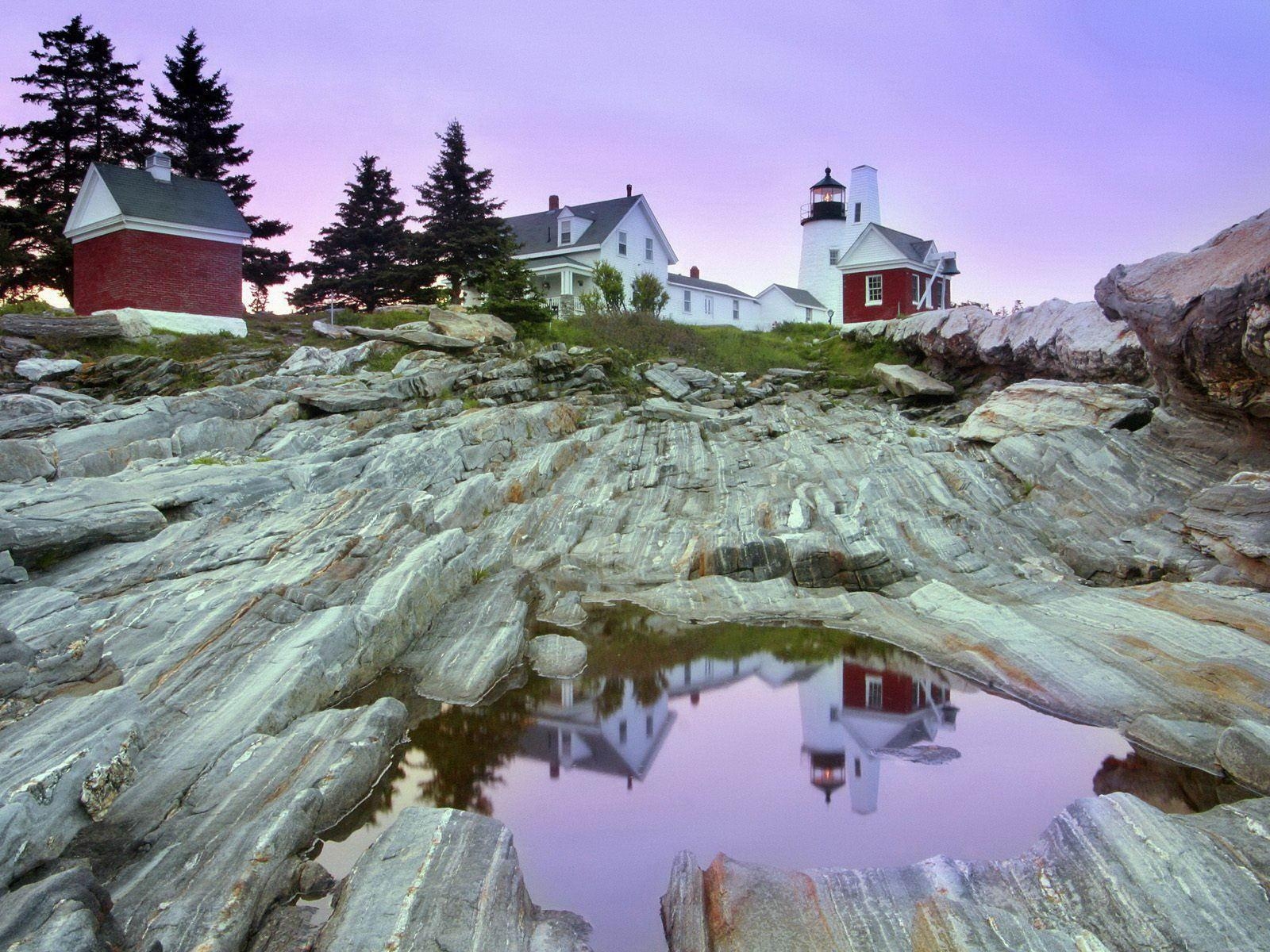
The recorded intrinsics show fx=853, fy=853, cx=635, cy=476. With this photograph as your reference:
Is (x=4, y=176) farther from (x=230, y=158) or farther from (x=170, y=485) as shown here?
(x=170, y=485)

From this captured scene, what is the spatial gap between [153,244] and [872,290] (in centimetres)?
3387

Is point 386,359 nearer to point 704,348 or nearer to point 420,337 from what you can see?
point 420,337

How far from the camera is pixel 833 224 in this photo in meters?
55.9

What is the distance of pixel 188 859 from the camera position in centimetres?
779

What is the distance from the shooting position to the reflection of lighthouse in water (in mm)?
11453

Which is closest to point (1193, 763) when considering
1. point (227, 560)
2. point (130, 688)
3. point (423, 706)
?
point (423, 706)

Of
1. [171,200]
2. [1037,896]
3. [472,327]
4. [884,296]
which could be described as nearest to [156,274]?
[171,200]

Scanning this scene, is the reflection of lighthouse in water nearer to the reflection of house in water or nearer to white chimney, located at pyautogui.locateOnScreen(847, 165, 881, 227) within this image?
the reflection of house in water

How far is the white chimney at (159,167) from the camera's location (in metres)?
33.2

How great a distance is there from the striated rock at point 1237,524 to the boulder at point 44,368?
30.1 metres

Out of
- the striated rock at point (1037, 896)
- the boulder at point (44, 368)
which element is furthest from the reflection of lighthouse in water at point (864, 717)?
the boulder at point (44, 368)

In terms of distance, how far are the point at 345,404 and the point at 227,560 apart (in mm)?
11522

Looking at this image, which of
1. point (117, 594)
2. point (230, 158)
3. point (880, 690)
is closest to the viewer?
point (117, 594)

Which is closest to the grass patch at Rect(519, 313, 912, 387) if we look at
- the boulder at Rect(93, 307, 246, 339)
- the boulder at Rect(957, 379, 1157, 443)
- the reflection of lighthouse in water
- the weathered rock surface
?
the weathered rock surface
